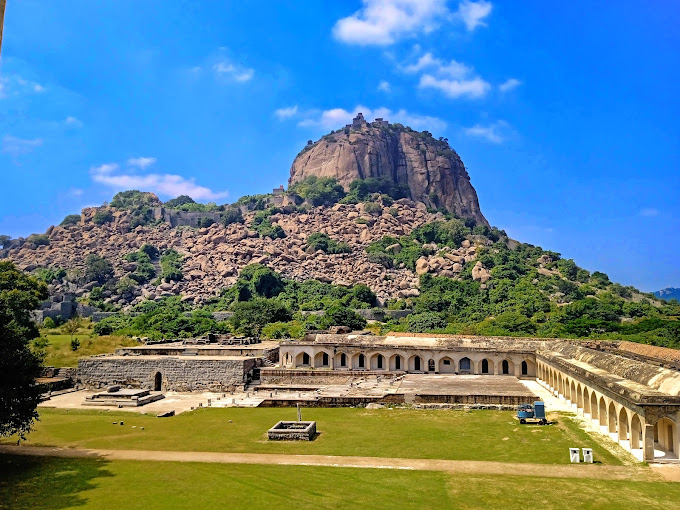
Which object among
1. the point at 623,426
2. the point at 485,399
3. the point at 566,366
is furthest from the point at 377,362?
the point at 623,426

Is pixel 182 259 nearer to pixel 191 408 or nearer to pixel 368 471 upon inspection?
pixel 191 408

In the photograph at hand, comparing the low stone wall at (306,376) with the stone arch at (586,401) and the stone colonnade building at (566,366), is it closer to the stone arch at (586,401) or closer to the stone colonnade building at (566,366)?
the stone colonnade building at (566,366)

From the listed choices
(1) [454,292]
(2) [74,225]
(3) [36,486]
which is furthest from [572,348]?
(2) [74,225]

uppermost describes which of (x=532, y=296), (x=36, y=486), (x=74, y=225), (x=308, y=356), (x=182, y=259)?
(x=74, y=225)

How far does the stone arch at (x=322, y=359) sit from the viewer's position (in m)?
41.7

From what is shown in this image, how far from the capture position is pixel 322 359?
4209 centimetres

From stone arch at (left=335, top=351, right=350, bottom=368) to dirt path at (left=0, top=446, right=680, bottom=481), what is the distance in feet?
67.7

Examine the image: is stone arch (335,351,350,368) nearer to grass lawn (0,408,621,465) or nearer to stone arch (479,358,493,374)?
stone arch (479,358,493,374)

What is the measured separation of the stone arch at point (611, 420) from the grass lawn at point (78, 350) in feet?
116

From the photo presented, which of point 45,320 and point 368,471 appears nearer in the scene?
point 368,471

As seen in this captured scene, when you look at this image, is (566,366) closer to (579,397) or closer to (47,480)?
(579,397)

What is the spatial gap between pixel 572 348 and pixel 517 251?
65.5 metres

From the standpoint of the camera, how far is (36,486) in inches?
699

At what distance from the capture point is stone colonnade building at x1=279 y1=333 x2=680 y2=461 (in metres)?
19.2
